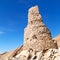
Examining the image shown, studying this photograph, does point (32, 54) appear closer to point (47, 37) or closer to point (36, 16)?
point (47, 37)

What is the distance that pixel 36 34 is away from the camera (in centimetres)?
1745

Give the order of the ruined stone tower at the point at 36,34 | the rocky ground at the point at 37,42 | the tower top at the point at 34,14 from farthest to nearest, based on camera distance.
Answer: the tower top at the point at 34,14 → the ruined stone tower at the point at 36,34 → the rocky ground at the point at 37,42

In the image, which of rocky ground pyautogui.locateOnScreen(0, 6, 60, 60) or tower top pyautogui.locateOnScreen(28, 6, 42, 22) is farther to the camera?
tower top pyautogui.locateOnScreen(28, 6, 42, 22)

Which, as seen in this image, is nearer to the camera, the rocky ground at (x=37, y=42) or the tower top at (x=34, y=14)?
the rocky ground at (x=37, y=42)

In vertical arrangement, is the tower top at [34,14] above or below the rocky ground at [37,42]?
above

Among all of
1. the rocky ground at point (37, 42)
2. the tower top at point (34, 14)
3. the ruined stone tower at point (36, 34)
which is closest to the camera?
the rocky ground at point (37, 42)

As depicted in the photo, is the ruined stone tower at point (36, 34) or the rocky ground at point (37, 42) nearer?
the rocky ground at point (37, 42)

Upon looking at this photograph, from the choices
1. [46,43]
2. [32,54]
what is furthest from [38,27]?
[32,54]

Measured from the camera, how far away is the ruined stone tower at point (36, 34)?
17098mm

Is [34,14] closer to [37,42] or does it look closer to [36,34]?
[36,34]

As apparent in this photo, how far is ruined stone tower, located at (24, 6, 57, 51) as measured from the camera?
17.1 m

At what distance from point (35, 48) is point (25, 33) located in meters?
2.08

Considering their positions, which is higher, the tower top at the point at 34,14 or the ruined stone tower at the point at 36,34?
the tower top at the point at 34,14

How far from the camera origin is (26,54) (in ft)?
51.1
